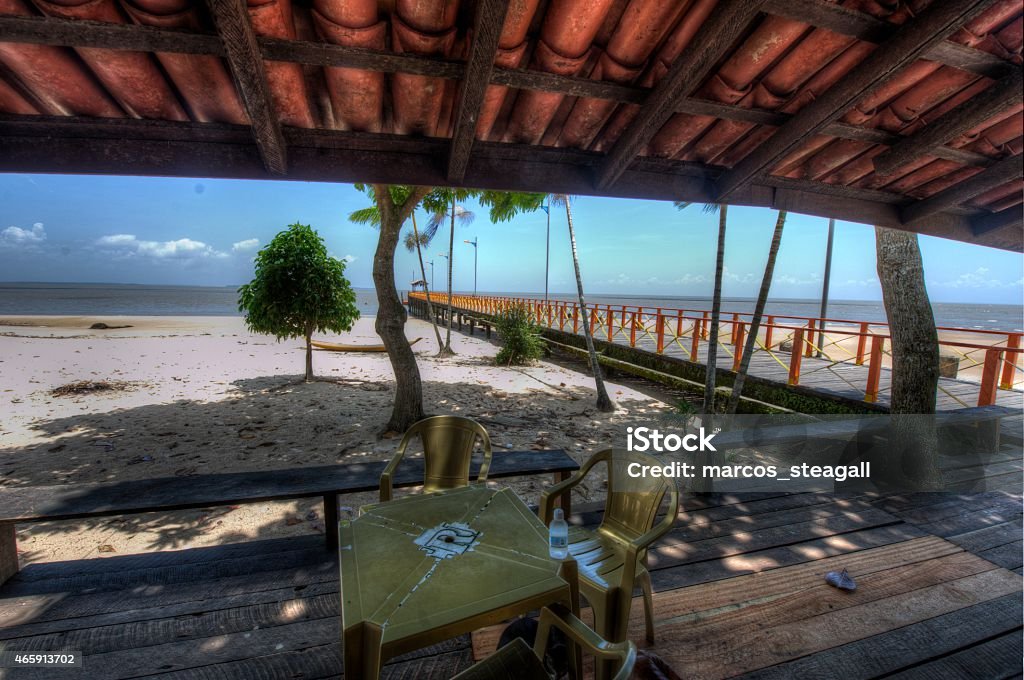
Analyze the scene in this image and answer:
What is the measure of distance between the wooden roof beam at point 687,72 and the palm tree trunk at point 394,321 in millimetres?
5522

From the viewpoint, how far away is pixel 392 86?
1847mm

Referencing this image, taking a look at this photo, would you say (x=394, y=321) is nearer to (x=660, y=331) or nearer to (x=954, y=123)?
(x=954, y=123)

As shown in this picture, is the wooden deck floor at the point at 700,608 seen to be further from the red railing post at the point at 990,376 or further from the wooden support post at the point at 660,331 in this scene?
the wooden support post at the point at 660,331

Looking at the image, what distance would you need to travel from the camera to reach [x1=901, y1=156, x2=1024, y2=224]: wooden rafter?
6.87ft

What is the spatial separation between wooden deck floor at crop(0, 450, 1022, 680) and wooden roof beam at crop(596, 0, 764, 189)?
101 inches

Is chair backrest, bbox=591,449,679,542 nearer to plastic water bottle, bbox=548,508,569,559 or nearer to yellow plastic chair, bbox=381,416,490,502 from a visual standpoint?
plastic water bottle, bbox=548,508,569,559

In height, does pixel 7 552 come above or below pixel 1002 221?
below

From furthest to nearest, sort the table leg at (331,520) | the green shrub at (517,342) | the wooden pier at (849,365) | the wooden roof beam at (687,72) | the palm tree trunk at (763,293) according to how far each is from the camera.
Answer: the green shrub at (517,342) < the wooden pier at (849,365) < the palm tree trunk at (763,293) < the table leg at (331,520) < the wooden roof beam at (687,72)

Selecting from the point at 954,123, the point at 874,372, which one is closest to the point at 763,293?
the point at 874,372

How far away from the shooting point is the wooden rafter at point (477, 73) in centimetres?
140

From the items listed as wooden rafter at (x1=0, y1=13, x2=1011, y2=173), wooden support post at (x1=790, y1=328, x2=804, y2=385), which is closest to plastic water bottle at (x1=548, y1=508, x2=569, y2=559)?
wooden rafter at (x1=0, y1=13, x2=1011, y2=173)

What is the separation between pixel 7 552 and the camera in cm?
268

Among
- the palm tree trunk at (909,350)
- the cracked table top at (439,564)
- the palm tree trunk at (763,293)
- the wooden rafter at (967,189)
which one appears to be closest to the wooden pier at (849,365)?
the palm tree trunk at (909,350)

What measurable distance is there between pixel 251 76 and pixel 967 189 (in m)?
3.51
